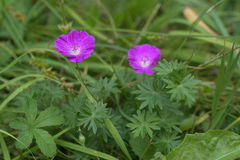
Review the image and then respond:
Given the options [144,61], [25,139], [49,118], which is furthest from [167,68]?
[25,139]

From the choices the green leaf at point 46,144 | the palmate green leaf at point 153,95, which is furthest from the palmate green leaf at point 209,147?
the green leaf at point 46,144

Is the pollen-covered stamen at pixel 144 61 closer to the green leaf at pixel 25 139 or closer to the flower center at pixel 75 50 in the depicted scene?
the flower center at pixel 75 50

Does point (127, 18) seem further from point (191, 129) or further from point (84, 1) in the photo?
point (191, 129)

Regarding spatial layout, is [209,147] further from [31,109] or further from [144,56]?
[31,109]

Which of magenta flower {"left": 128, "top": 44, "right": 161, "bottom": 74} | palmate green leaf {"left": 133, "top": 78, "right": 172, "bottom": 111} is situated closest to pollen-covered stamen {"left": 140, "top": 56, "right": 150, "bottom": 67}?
magenta flower {"left": 128, "top": 44, "right": 161, "bottom": 74}

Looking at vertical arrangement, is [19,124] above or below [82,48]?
below

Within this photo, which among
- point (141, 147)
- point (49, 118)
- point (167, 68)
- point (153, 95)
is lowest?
point (141, 147)

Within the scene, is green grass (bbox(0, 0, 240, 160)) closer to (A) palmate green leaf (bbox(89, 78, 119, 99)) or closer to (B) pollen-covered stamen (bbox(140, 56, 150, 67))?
(A) palmate green leaf (bbox(89, 78, 119, 99))
